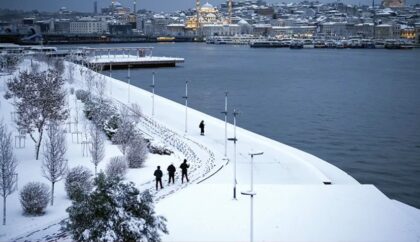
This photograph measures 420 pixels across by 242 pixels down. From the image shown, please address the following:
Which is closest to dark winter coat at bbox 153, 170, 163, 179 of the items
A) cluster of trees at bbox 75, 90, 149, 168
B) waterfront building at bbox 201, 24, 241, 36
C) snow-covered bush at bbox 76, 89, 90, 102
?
cluster of trees at bbox 75, 90, 149, 168

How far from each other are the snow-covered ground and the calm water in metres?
2.40

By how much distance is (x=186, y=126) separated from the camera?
49.0 ft

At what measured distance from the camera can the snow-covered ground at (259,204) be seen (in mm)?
7059

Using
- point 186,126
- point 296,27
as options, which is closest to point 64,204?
point 186,126

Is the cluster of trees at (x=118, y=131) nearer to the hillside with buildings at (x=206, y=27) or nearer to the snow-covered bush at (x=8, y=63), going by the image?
the snow-covered bush at (x=8, y=63)

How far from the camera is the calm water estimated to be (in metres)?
13.9

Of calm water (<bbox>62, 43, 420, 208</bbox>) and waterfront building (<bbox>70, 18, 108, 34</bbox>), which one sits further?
waterfront building (<bbox>70, 18, 108, 34</bbox>)

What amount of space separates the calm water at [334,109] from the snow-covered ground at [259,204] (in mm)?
2398

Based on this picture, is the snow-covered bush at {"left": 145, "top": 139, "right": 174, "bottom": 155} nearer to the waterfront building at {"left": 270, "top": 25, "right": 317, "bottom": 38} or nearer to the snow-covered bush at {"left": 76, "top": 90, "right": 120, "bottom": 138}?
the snow-covered bush at {"left": 76, "top": 90, "right": 120, "bottom": 138}

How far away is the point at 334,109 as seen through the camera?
78.1 ft

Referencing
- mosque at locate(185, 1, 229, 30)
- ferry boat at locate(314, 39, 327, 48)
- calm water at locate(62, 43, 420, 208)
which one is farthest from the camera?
mosque at locate(185, 1, 229, 30)

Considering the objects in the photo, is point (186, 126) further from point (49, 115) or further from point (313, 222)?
point (313, 222)

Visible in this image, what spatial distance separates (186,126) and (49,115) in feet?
12.5

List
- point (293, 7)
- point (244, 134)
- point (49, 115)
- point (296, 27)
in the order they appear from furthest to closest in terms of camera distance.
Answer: point (293, 7), point (296, 27), point (244, 134), point (49, 115)
